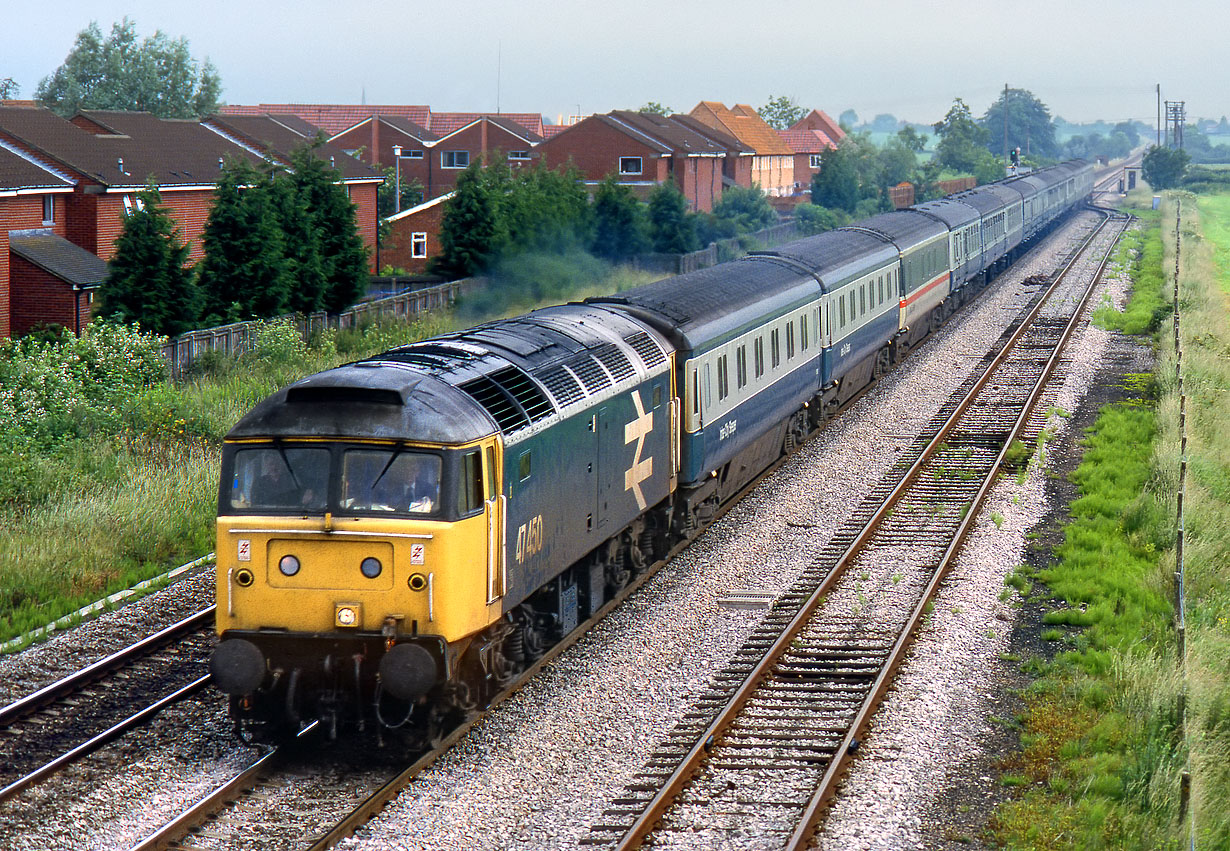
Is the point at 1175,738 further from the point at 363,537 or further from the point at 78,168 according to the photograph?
the point at 78,168

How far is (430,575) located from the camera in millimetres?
10664


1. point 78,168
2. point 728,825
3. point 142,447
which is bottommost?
point 728,825

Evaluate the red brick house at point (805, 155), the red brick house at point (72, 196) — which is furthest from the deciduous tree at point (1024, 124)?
the red brick house at point (72, 196)

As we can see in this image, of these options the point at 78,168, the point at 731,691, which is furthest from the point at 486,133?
the point at 731,691

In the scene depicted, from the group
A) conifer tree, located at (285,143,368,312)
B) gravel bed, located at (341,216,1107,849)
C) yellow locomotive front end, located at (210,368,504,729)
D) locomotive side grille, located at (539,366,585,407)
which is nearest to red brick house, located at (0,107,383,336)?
conifer tree, located at (285,143,368,312)

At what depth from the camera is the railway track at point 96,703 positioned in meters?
11.3

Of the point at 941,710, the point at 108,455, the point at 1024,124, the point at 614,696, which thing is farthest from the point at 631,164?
the point at 1024,124

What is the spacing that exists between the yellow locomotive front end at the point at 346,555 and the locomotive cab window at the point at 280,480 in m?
0.01

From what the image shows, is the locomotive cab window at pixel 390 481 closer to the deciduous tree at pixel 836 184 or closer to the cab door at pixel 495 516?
the cab door at pixel 495 516

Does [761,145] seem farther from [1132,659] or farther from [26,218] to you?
[1132,659]

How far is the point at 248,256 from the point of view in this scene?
107 ft

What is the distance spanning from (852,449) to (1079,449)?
13.2ft

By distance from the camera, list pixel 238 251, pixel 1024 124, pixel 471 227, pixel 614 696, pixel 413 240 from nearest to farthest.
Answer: pixel 614 696 → pixel 238 251 → pixel 471 227 → pixel 413 240 → pixel 1024 124

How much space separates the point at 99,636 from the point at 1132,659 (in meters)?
10.6
